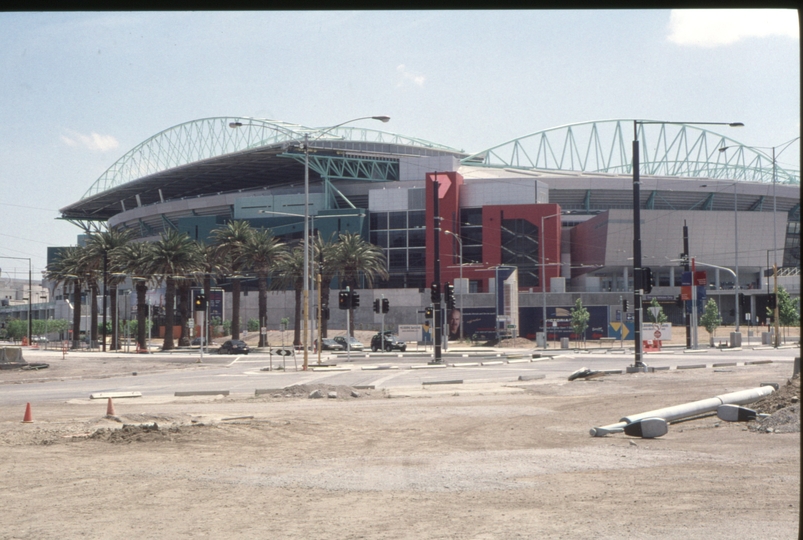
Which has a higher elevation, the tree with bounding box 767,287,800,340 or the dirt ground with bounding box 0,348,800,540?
the tree with bounding box 767,287,800,340

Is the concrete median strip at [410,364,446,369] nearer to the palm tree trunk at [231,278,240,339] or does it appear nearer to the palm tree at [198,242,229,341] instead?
the palm tree trunk at [231,278,240,339]

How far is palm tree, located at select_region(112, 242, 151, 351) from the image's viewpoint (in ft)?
243

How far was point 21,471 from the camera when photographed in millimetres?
12672

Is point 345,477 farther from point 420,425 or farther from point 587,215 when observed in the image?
point 587,215

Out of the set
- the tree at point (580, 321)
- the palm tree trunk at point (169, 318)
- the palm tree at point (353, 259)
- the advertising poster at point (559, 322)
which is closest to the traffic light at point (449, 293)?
the tree at point (580, 321)

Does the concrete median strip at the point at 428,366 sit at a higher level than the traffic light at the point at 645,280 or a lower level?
lower

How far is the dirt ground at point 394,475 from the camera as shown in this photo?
922cm

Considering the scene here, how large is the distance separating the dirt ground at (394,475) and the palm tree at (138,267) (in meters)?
54.8

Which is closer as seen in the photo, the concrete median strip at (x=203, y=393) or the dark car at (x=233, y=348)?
the concrete median strip at (x=203, y=393)

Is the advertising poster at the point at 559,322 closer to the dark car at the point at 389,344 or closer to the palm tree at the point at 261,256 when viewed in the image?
the dark car at the point at 389,344

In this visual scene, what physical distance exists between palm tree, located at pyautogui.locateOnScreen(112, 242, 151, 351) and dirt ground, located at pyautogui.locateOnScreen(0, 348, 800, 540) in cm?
5475

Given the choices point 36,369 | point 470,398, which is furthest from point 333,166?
point 470,398

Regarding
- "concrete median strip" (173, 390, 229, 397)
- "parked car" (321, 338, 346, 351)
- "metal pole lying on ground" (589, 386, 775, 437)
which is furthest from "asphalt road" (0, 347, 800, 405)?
"parked car" (321, 338, 346, 351)

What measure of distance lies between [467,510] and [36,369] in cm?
4100
